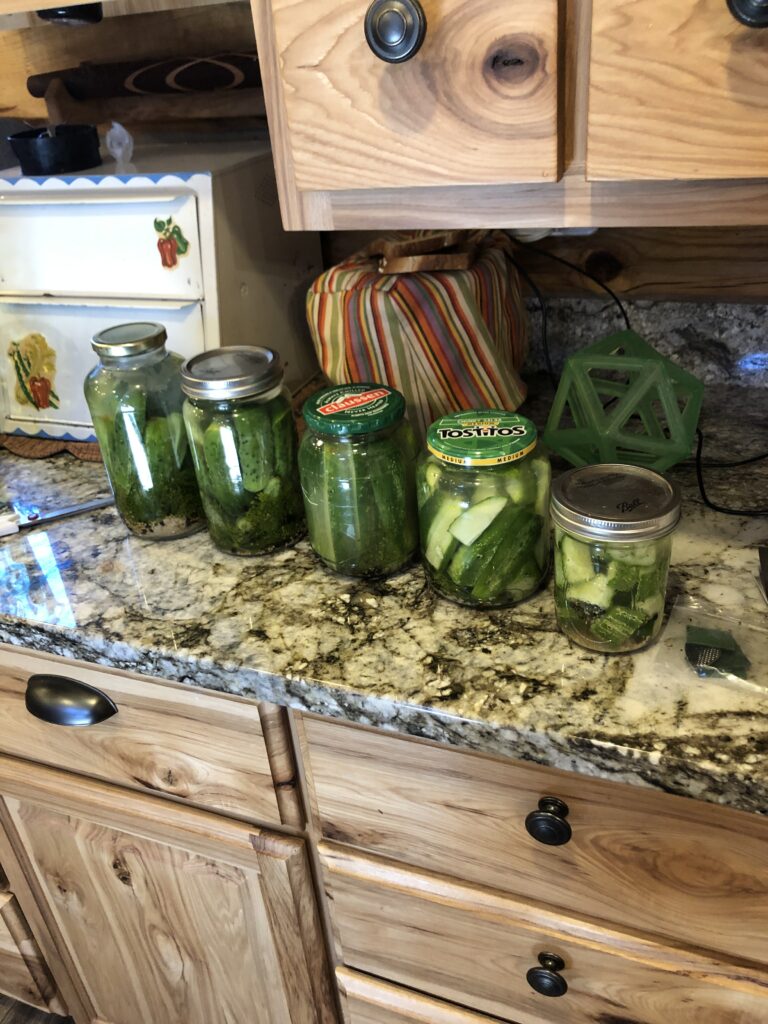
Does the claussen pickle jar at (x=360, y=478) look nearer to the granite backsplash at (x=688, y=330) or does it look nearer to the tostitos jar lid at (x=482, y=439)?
the tostitos jar lid at (x=482, y=439)

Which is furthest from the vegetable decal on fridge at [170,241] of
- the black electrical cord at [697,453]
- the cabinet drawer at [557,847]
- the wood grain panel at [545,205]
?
the cabinet drawer at [557,847]

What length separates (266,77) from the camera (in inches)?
28.2

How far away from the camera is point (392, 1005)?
3.01 ft

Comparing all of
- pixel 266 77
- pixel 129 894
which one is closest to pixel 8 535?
pixel 129 894

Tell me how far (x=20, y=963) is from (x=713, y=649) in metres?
1.13

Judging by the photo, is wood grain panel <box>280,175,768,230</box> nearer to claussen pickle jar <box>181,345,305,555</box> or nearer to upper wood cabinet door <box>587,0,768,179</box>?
upper wood cabinet door <box>587,0,768,179</box>

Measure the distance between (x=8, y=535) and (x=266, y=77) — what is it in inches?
23.5

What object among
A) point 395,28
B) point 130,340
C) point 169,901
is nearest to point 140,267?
point 130,340

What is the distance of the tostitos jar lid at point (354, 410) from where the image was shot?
30.3 inches

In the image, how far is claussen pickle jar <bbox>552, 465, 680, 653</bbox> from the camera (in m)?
0.67

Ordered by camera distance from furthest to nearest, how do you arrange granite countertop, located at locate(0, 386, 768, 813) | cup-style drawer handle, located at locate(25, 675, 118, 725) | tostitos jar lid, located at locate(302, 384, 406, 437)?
cup-style drawer handle, located at locate(25, 675, 118, 725), tostitos jar lid, located at locate(302, 384, 406, 437), granite countertop, located at locate(0, 386, 768, 813)

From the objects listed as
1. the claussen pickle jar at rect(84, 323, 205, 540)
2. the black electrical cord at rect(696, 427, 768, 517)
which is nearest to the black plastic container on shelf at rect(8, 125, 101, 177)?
the claussen pickle jar at rect(84, 323, 205, 540)

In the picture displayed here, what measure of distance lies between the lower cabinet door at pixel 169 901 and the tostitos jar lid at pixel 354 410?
43cm

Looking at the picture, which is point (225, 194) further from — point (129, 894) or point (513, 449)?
point (129, 894)
